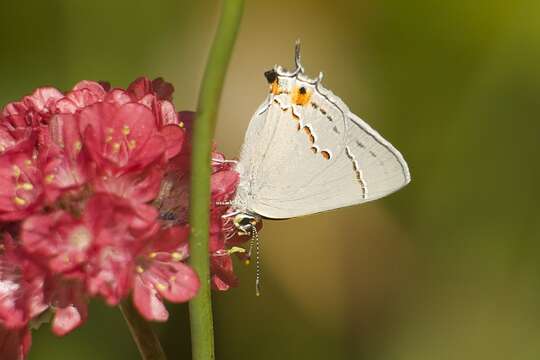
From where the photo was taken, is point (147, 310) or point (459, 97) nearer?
point (147, 310)

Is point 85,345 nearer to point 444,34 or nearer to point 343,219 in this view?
point 343,219

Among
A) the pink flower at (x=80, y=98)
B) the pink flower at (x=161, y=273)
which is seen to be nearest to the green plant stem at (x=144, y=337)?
the pink flower at (x=161, y=273)

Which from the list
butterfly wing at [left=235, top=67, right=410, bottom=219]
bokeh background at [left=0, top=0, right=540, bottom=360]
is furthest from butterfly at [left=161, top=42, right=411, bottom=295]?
bokeh background at [left=0, top=0, right=540, bottom=360]

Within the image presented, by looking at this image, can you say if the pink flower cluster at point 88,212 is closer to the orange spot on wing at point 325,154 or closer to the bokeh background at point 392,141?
the orange spot on wing at point 325,154

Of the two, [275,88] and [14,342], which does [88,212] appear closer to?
[14,342]

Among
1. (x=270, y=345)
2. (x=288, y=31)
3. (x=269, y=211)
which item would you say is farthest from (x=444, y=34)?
(x=269, y=211)

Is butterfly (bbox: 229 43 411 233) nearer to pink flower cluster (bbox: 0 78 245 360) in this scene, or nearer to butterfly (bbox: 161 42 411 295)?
butterfly (bbox: 161 42 411 295)
